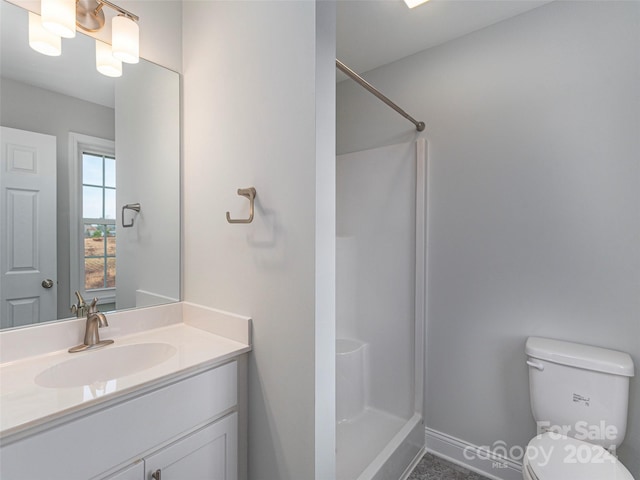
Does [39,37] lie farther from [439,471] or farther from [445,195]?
[439,471]

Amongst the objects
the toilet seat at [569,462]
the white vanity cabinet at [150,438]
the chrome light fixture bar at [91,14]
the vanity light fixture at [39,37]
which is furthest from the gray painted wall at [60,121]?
the toilet seat at [569,462]

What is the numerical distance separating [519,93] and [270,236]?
5.18 ft

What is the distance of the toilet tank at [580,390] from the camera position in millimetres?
1278

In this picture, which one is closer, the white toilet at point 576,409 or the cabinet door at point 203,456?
the cabinet door at point 203,456

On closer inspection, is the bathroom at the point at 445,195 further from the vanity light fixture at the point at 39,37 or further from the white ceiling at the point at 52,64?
the vanity light fixture at the point at 39,37

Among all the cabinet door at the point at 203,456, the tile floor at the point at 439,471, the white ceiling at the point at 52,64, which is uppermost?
the white ceiling at the point at 52,64

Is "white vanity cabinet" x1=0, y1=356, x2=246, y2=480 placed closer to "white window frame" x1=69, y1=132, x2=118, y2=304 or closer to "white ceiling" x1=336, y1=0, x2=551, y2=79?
"white window frame" x1=69, y1=132, x2=118, y2=304

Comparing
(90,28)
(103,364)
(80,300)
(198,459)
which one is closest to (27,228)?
(80,300)

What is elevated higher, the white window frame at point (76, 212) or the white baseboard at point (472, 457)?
the white window frame at point (76, 212)

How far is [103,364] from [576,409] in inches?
78.6

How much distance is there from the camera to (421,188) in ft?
6.31

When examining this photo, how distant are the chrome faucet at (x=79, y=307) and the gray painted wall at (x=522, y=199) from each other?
1.81 metres

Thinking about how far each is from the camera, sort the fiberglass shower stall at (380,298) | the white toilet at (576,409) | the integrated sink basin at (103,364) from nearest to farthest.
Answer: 1. the integrated sink basin at (103,364)
2. the white toilet at (576,409)
3. the fiberglass shower stall at (380,298)

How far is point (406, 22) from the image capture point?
5.62ft
